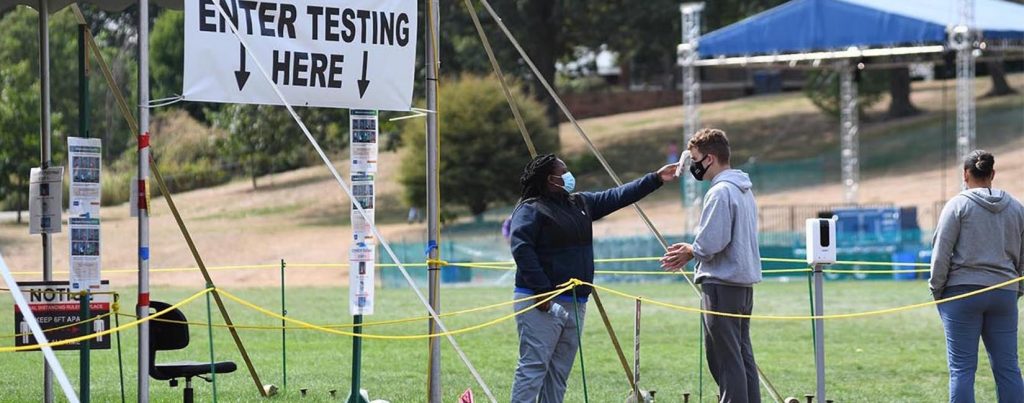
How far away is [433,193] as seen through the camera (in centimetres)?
995

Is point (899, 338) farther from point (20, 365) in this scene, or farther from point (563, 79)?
point (563, 79)

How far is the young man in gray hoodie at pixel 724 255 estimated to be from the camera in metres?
9.15

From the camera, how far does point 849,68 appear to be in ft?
128

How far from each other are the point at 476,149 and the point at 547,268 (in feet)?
121

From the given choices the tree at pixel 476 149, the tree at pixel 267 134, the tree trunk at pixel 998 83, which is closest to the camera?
the tree at pixel 476 149

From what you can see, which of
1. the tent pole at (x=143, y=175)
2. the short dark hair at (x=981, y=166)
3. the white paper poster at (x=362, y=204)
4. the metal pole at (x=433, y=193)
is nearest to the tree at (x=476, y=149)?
the metal pole at (x=433, y=193)

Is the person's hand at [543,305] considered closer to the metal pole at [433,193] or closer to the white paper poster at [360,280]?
the metal pole at [433,193]

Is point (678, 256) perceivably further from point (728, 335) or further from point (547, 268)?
point (547, 268)

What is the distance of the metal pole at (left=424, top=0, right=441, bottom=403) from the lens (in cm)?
998

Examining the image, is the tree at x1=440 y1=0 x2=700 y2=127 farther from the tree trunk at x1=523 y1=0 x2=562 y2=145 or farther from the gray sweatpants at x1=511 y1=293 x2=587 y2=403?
the gray sweatpants at x1=511 y1=293 x2=587 y2=403

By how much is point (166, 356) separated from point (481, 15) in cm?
3684

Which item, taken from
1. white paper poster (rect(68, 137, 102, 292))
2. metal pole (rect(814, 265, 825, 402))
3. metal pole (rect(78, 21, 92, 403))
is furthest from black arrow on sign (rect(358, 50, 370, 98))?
metal pole (rect(814, 265, 825, 402))

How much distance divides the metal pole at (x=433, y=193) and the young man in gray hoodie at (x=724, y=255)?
165 cm

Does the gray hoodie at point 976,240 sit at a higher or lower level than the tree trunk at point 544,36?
lower
